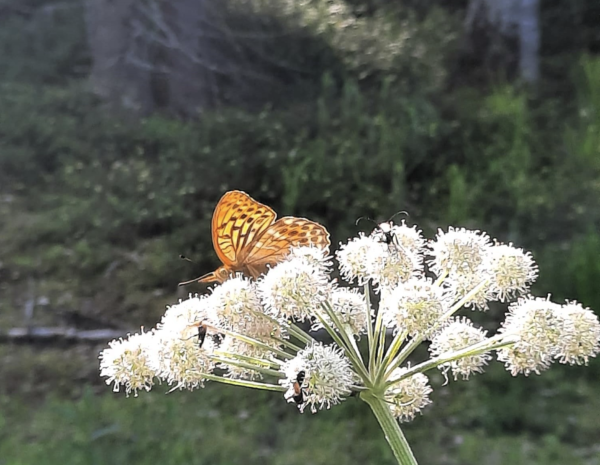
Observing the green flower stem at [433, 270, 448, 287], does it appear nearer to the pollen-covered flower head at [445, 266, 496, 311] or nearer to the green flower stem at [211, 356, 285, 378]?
the pollen-covered flower head at [445, 266, 496, 311]

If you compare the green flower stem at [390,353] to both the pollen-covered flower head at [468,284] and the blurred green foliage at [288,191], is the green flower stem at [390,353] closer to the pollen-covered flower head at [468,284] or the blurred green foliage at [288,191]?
the pollen-covered flower head at [468,284]

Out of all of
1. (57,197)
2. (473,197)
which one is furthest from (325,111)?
(57,197)

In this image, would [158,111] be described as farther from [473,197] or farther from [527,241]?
[527,241]

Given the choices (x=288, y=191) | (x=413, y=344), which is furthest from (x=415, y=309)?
(x=288, y=191)

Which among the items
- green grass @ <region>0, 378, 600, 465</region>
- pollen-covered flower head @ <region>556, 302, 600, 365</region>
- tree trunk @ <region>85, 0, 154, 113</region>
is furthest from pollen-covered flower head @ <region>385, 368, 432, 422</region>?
tree trunk @ <region>85, 0, 154, 113</region>

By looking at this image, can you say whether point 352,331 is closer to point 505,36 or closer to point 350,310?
point 350,310

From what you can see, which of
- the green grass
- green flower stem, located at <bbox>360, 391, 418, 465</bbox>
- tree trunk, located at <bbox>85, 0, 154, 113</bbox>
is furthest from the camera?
tree trunk, located at <bbox>85, 0, 154, 113</bbox>
